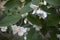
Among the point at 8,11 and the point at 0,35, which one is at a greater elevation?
the point at 8,11

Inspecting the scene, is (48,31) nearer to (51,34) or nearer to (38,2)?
(51,34)

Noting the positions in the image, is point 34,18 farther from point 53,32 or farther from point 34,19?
point 53,32

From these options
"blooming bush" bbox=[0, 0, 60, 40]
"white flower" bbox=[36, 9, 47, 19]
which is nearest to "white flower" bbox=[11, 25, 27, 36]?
"blooming bush" bbox=[0, 0, 60, 40]

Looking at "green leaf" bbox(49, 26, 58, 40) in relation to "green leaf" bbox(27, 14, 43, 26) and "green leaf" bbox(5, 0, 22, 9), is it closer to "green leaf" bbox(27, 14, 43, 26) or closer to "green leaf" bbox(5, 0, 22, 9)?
"green leaf" bbox(27, 14, 43, 26)

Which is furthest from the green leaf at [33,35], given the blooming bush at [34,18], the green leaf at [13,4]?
the green leaf at [13,4]

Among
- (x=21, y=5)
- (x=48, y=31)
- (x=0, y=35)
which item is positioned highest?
(x=21, y=5)

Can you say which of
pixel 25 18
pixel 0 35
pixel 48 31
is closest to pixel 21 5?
pixel 25 18

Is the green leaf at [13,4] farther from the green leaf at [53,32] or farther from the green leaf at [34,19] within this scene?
the green leaf at [53,32]

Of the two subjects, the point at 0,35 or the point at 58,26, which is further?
the point at 0,35


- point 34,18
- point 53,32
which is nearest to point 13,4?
point 34,18

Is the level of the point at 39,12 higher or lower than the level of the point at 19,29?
higher
